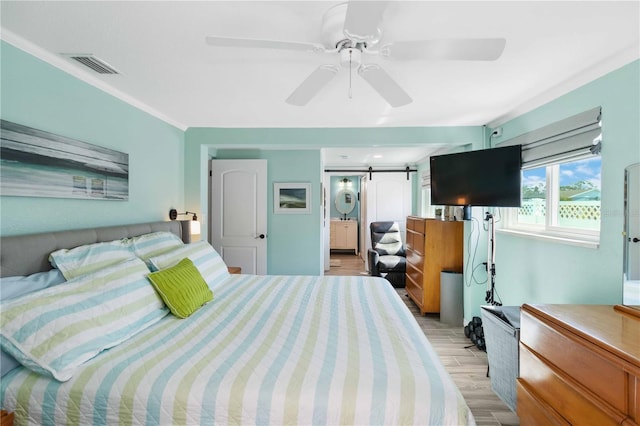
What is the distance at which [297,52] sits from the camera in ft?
5.60

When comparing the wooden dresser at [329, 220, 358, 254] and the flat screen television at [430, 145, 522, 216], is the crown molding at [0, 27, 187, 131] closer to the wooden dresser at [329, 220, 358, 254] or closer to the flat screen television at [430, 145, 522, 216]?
the flat screen television at [430, 145, 522, 216]

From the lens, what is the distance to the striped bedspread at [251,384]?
1018mm

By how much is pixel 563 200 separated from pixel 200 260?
2895 mm

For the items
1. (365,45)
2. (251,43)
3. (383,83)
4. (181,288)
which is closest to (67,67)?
(251,43)

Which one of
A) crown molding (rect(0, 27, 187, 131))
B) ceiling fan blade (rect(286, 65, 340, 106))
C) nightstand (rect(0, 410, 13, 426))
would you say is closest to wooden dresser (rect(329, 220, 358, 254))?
crown molding (rect(0, 27, 187, 131))

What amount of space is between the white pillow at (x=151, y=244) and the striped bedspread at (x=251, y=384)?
29.3 inches

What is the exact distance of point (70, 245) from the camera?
5.63 ft

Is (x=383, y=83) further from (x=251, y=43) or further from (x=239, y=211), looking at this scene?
(x=239, y=211)

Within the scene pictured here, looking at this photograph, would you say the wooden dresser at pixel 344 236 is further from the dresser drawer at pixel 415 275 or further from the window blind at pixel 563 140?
the window blind at pixel 563 140

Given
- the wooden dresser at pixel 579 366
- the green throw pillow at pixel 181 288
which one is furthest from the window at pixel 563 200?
the green throw pillow at pixel 181 288

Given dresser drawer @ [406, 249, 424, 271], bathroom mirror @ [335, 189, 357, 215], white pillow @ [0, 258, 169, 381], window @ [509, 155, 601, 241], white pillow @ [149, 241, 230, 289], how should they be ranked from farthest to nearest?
bathroom mirror @ [335, 189, 357, 215], dresser drawer @ [406, 249, 424, 271], window @ [509, 155, 601, 241], white pillow @ [149, 241, 230, 289], white pillow @ [0, 258, 169, 381]

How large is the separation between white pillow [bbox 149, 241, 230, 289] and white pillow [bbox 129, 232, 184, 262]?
10 cm

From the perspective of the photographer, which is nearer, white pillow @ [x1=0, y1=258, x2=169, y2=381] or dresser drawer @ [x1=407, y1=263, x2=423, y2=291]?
white pillow @ [x1=0, y1=258, x2=169, y2=381]

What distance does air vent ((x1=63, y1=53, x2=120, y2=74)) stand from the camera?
5.79 feet
